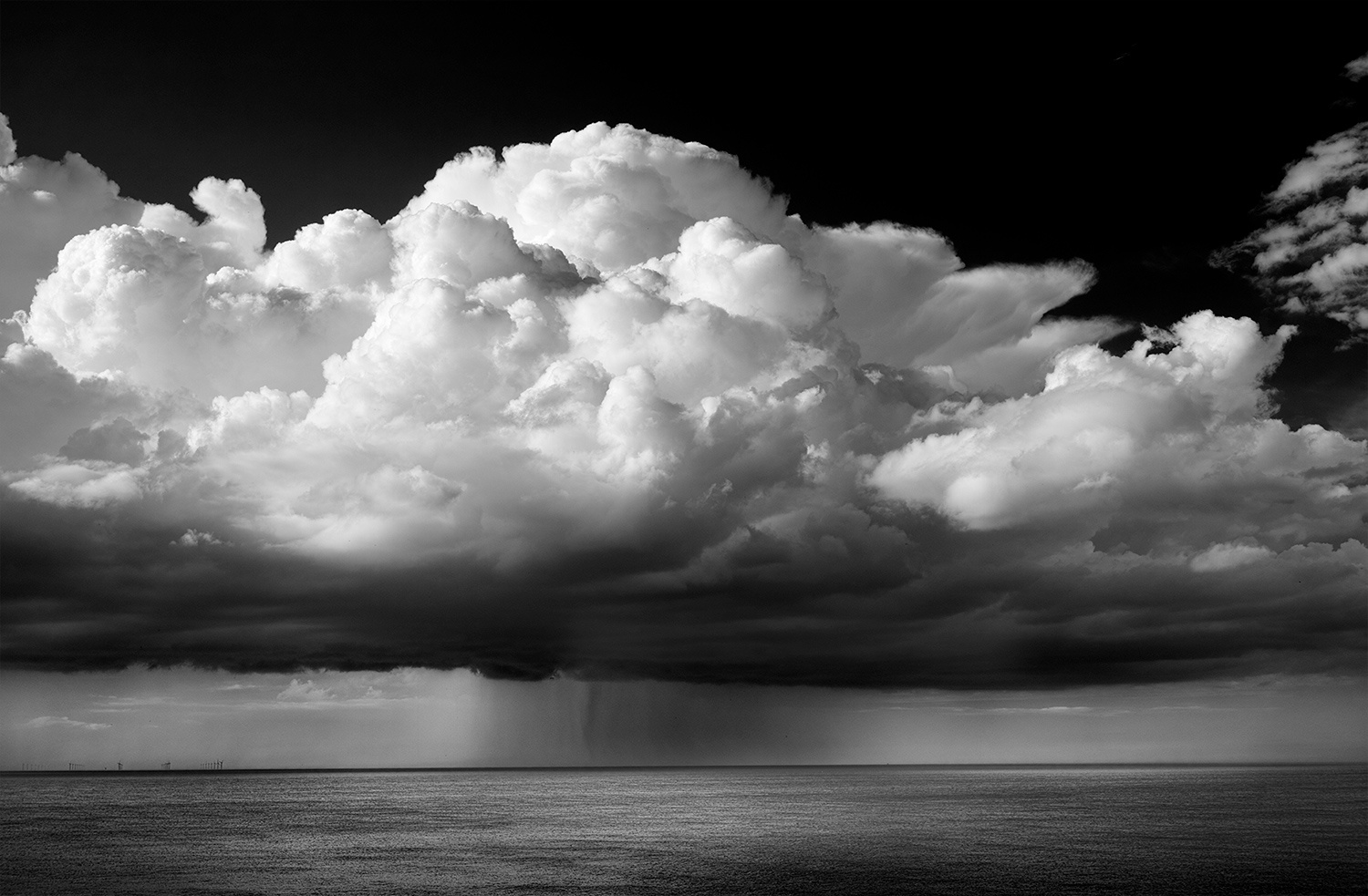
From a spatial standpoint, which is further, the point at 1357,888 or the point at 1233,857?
the point at 1233,857

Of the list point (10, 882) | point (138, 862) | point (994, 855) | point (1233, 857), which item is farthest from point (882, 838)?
point (10, 882)

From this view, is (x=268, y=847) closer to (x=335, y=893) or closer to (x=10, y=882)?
(x=10, y=882)

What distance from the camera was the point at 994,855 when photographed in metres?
123

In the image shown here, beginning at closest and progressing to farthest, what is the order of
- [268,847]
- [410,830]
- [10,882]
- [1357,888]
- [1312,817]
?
[1357,888] → [10,882] → [268,847] → [410,830] → [1312,817]

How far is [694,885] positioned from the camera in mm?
98625

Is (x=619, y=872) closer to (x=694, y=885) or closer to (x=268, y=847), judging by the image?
(x=694, y=885)

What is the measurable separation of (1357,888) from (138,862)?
121870 millimetres

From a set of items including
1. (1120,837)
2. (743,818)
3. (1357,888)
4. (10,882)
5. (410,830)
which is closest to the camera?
(1357,888)

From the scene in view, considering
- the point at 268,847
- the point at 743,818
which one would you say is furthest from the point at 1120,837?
the point at 268,847

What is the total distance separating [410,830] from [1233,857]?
114 meters

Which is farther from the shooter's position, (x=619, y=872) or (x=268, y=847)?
(x=268, y=847)

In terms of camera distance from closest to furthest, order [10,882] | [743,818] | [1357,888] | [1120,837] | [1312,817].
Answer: [1357,888] < [10,882] < [1120,837] < [1312,817] < [743,818]

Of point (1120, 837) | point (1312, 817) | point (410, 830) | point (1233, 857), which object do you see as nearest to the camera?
point (1233, 857)

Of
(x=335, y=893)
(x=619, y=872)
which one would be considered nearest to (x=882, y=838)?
(x=619, y=872)
